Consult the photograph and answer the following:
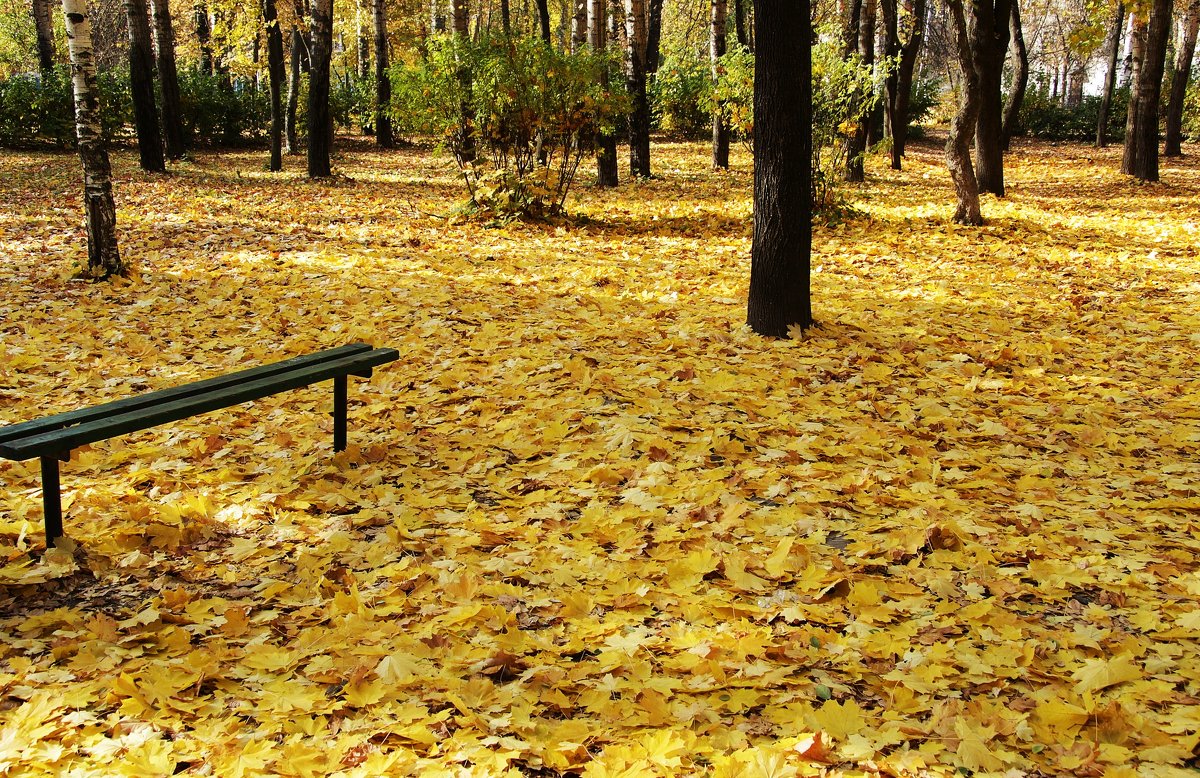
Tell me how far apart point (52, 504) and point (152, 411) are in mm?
463

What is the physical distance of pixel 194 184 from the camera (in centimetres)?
1289

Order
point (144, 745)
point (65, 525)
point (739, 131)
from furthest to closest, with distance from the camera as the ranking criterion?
point (739, 131) < point (65, 525) < point (144, 745)

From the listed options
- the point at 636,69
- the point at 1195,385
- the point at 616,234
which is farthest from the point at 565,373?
the point at 636,69

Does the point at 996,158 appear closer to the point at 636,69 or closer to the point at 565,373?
the point at 636,69

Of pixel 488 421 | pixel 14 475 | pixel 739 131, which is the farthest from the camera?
pixel 739 131

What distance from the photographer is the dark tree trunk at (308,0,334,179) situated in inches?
533

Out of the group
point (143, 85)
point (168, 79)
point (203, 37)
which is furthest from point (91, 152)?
point (203, 37)

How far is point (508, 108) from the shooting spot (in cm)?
987

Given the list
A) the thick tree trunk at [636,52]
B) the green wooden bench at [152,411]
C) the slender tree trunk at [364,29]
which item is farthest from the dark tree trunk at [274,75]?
the green wooden bench at [152,411]

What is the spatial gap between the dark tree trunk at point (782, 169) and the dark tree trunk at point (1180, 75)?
50.3 feet

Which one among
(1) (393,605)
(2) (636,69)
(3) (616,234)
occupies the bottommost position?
(1) (393,605)

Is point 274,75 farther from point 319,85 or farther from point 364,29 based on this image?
point 364,29

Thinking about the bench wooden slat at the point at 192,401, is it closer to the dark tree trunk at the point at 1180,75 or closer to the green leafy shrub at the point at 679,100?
the dark tree trunk at the point at 1180,75

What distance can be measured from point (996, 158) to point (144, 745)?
13.4 meters
